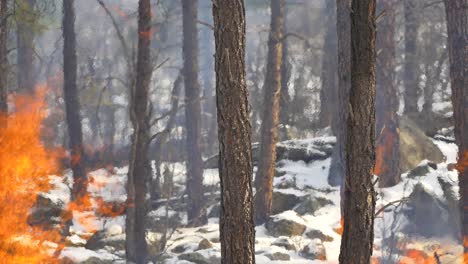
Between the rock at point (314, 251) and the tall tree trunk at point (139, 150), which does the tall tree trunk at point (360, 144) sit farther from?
A: the tall tree trunk at point (139, 150)

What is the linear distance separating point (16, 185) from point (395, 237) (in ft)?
29.0

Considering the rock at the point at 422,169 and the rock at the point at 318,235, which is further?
the rock at the point at 422,169

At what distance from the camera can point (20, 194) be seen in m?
15.5

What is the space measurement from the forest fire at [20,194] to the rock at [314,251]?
204 inches

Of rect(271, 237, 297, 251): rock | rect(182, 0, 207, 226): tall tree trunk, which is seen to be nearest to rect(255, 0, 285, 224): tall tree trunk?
rect(271, 237, 297, 251): rock

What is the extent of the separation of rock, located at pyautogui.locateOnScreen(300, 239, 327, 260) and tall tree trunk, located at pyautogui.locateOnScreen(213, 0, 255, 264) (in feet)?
21.2

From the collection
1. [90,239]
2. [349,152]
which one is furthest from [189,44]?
[349,152]

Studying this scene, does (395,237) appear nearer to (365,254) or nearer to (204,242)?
(204,242)

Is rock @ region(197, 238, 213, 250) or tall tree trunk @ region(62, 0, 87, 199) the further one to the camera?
tall tree trunk @ region(62, 0, 87, 199)

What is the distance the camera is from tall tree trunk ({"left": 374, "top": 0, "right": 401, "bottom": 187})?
17234 mm

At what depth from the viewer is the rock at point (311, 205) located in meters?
16.3

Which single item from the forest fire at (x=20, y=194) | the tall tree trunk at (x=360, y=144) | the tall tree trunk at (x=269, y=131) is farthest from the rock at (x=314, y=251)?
the tall tree trunk at (x=360, y=144)

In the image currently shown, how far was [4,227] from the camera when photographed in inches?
567

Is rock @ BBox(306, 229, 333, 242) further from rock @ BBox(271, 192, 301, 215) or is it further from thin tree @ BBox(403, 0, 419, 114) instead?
thin tree @ BBox(403, 0, 419, 114)
